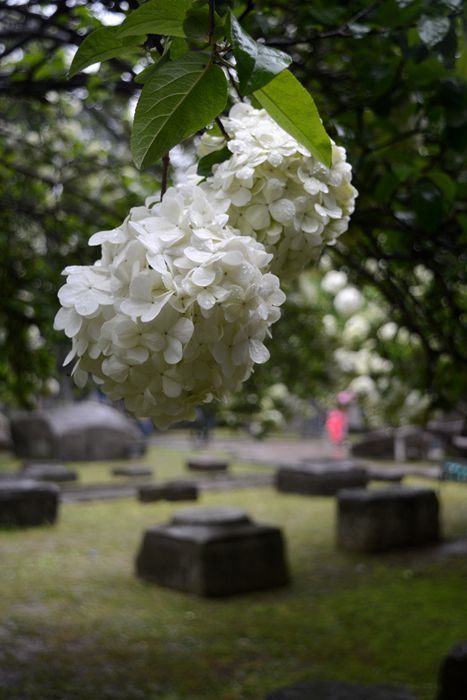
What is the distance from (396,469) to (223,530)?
9120mm

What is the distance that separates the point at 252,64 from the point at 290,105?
87 millimetres

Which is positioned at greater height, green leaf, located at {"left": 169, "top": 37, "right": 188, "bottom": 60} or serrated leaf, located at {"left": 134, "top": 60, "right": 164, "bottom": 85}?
green leaf, located at {"left": 169, "top": 37, "right": 188, "bottom": 60}

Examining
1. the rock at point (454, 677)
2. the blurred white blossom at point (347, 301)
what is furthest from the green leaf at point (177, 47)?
the blurred white blossom at point (347, 301)

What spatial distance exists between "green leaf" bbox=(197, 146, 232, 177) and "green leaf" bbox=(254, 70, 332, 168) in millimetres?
196

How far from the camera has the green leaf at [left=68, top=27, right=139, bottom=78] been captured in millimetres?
1104

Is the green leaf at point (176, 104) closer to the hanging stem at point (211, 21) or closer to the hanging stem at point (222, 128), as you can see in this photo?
the hanging stem at point (211, 21)

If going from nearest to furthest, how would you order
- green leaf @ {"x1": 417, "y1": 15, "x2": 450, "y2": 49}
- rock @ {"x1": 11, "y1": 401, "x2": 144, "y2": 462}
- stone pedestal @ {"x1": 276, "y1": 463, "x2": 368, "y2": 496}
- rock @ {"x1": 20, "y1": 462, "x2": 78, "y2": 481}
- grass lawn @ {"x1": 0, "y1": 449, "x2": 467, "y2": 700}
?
green leaf @ {"x1": 417, "y1": 15, "x2": 450, "y2": 49} < grass lawn @ {"x1": 0, "y1": 449, "x2": 467, "y2": 700} < stone pedestal @ {"x1": 276, "y1": 463, "x2": 368, "y2": 496} < rock @ {"x1": 20, "y1": 462, "x2": 78, "y2": 481} < rock @ {"x1": 11, "y1": 401, "x2": 144, "y2": 462}

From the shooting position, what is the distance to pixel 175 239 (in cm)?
103

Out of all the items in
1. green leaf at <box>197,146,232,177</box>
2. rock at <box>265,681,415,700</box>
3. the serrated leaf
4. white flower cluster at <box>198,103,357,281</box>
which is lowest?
rock at <box>265,681,415,700</box>

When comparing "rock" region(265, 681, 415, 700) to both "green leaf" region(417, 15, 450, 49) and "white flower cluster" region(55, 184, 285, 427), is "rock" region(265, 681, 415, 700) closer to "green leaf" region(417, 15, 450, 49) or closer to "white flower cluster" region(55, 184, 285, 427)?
"green leaf" region(417, 15, 450, 49)

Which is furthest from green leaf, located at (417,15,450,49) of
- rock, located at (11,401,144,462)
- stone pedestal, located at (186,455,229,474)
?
rock, located at (11,401,144,462)

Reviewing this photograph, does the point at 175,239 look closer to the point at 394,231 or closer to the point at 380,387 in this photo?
the point at 394,231

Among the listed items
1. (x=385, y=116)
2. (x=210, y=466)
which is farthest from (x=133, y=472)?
(x=385, y=116)

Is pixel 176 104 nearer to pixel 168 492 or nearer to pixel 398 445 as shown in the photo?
pixel 168 492
